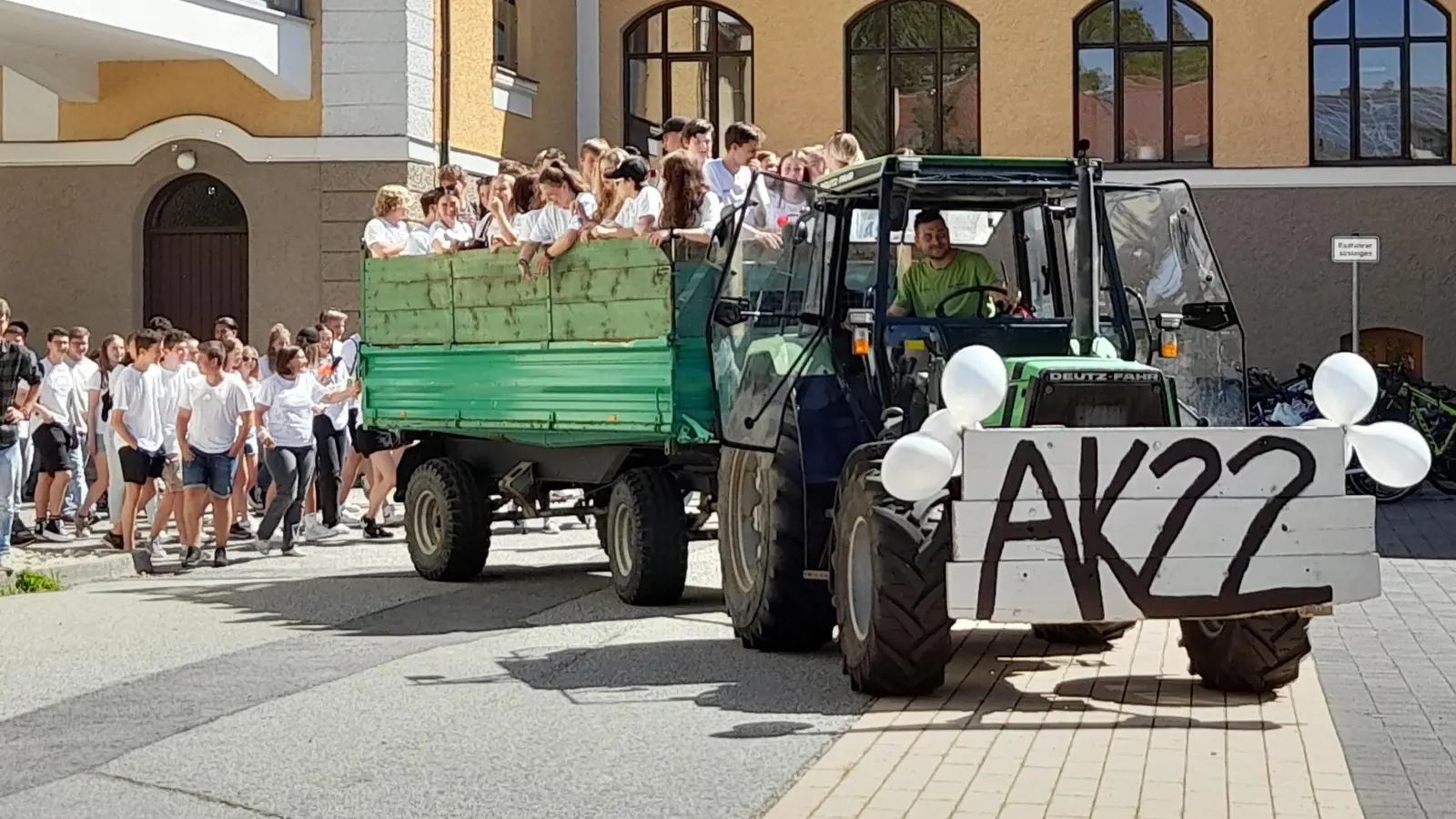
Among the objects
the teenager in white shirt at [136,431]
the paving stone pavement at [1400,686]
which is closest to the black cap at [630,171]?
the paving stone pavement at [1400,686]

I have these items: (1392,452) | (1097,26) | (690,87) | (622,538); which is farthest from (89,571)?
(1097,26)

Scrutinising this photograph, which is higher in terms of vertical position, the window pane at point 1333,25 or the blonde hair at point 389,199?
the window pane at point 1333,25

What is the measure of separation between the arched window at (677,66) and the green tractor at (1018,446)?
56.7 ft

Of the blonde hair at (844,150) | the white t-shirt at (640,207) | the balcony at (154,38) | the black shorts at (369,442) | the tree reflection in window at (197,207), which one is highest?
the balcony at (154,38)

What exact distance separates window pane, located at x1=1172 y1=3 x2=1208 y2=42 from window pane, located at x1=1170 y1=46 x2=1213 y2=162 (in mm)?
122

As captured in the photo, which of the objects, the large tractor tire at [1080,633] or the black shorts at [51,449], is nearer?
the large tractor tire at [1080,633]

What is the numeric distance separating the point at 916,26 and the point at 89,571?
50.2 ft

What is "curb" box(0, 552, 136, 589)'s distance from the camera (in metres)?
15.0

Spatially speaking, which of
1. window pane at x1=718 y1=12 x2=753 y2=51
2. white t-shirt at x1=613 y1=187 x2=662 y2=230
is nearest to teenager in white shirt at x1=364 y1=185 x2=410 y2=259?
white t-shirt at x1=613 y1=187 x2=662 y2=230

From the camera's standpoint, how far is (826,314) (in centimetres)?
1051

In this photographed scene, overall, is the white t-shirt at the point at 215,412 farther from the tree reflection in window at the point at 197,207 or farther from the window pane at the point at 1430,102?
the window pane at the point at 1430,102

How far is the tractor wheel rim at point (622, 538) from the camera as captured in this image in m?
12.5

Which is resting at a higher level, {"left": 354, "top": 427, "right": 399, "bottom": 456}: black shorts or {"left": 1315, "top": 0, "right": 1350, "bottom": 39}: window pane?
{"left": 1315, "top": 0, "right": 1350, "bottom": 39}: window pane

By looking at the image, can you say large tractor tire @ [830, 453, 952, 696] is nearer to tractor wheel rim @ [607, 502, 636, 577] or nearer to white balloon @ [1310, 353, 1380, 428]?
white balloon @ [1310, 353, 1380, 428]
